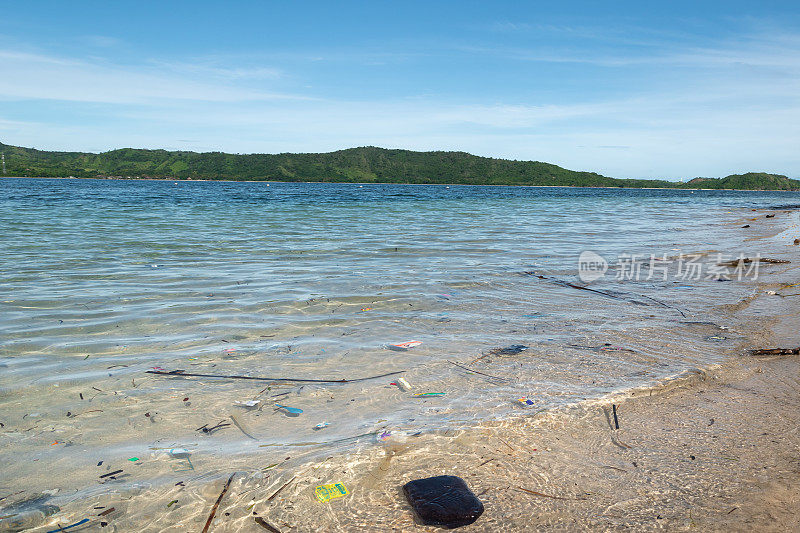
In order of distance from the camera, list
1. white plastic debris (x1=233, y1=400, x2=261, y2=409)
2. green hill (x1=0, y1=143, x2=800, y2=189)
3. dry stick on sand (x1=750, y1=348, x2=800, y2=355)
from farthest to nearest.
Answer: green hill (x1=0, y1=143, x2=800, y2=189), dry stick on sand (x1=750, y1=348, x2=800, y2=355), white plastic debris (x1=233, y1=400, x2=261, y2=409)

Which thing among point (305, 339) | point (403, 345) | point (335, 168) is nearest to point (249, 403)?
point (305, 339)

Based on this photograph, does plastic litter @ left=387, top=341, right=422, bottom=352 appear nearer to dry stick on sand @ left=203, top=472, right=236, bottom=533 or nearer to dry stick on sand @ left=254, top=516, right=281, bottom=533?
dry stick on sand @ left=203, top=472, right=236, bottom=533

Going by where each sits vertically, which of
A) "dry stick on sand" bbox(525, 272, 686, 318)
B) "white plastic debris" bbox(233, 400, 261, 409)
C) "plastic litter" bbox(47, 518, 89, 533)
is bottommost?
"plastic litter" bbox(47, 518, 89, 533)

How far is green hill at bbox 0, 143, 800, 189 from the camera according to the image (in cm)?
12794

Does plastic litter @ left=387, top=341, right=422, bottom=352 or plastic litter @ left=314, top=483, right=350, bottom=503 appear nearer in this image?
plastic litter @ left=314, top=483, right=350, bottom=503

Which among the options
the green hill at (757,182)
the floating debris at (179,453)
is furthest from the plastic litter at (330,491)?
the green hill at (757,182)

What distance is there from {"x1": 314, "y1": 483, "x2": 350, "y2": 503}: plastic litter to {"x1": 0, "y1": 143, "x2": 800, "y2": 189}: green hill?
128138mm

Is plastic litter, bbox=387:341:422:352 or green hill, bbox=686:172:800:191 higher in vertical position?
green hill, bbox=686:172:800:191

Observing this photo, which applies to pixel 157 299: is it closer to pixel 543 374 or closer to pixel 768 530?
pixel 543 374

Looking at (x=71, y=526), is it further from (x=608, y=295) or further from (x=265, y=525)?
(x=608, y=295)

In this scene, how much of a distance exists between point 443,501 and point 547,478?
0.59 metres

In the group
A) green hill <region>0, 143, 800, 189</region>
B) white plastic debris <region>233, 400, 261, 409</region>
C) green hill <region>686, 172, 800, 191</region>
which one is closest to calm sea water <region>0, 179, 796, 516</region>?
white plastic debris <region>233, 400, 261, 409</region>

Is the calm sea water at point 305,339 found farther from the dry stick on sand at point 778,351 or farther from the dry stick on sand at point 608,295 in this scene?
the dry stick on sand at point 778,351

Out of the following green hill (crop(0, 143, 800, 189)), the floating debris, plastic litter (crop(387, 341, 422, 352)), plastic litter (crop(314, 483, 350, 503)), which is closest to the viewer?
plastic litter (crop(314, 483, 350, 503))
